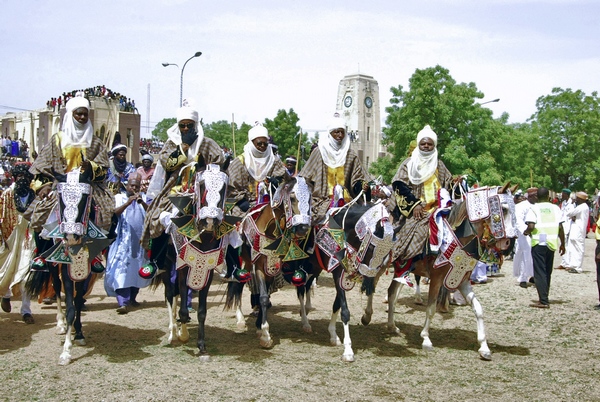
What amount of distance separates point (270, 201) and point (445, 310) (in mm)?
4507

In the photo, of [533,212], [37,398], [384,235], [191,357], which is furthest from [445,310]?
[37,398]

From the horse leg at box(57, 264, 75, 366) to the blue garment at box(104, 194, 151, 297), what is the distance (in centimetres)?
266

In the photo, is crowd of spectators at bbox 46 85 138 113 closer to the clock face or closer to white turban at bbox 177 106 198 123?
white turban at bbox 177 106 198 123

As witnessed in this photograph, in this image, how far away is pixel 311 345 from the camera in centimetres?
886

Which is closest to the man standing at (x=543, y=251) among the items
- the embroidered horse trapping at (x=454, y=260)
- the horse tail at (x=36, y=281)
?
the embroidered horse trapping at (x=454, y=260)

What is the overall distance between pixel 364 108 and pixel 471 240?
9851 cm

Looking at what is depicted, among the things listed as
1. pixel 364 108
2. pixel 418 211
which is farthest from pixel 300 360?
pixel 364 108

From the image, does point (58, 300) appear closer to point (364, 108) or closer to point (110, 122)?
point (110, 122)

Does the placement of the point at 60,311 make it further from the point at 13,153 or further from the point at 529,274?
the point at 13,153

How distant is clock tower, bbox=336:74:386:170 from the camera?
103700mm

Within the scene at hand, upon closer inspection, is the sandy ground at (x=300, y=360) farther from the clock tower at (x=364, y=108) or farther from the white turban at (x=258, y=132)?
the clock tower at (x=364, y=108)

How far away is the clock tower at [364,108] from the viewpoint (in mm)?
103700

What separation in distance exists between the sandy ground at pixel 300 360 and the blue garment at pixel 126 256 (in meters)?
0.48

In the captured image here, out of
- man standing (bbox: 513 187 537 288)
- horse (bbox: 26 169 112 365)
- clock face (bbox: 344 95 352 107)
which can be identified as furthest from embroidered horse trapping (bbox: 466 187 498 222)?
clock face (bbox: 344 95 352 107)
